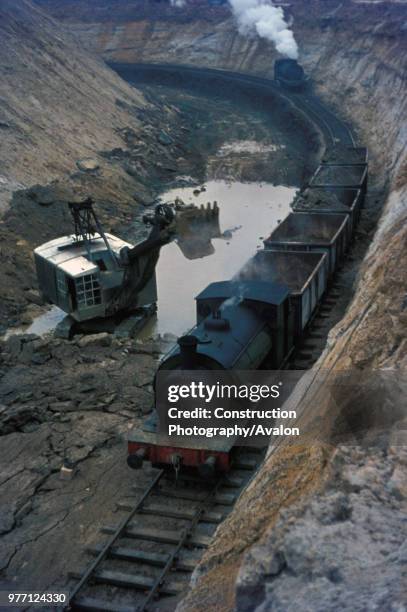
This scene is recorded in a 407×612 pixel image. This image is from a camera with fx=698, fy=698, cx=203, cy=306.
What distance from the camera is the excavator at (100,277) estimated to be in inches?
731

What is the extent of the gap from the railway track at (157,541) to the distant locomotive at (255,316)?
498mm

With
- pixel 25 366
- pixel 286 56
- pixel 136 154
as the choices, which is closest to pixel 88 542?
pixel 25 366

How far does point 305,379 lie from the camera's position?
11766 mm

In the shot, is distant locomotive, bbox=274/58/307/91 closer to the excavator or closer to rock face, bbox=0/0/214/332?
rock face, bbox=0/0/214/332

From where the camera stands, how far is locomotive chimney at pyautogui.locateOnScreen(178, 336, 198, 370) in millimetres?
11164

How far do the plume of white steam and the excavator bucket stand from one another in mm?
28330

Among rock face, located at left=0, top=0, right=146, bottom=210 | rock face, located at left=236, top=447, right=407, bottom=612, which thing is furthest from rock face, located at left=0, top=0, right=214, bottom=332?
rock face, located at left=236, top=447, right=407, bottom=612

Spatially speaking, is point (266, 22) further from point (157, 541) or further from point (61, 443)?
point (157, 541)

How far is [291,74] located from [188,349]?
42.0m

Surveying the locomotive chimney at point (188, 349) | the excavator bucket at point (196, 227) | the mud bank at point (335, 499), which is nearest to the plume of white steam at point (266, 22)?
the excavator bucket at point (196, 227)

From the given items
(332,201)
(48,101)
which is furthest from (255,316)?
(48,101)

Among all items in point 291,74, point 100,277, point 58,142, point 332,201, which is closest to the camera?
point 100,277

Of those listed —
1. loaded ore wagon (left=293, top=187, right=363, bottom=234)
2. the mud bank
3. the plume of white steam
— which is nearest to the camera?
the mud bank

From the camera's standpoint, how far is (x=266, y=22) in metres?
56.8
